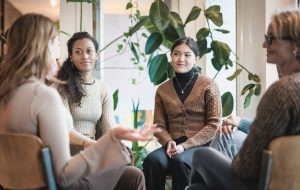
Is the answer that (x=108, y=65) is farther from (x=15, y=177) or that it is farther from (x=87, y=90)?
(x=15, y=177)

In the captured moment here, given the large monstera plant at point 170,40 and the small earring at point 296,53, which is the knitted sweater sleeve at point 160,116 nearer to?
the large monstera plant at point 170,40

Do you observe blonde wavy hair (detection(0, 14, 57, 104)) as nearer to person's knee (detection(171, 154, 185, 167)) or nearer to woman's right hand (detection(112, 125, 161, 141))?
woman's right hand (detection(112, 125, 161, 141))

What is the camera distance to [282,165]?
136 centimetres

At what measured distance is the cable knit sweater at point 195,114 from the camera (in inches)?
106

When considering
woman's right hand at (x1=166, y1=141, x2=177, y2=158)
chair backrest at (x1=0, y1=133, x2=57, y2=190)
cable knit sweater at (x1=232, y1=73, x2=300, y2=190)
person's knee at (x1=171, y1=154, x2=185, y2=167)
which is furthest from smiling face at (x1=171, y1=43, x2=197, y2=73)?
chair backrest at (x1=0, y1=133, x2=57, y2=190)

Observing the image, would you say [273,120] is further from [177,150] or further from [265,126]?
[177,150]

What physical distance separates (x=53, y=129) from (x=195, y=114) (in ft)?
5.00

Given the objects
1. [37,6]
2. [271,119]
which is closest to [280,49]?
[271,119]

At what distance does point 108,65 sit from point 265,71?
1502 mm

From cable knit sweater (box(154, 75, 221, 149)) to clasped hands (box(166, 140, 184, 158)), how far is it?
76 mm

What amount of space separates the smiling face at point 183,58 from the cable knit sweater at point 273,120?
4.55 ft

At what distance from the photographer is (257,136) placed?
1.42 metres

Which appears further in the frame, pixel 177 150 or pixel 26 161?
pixel 177 150

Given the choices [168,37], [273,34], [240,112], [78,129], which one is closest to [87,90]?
[78,129]
